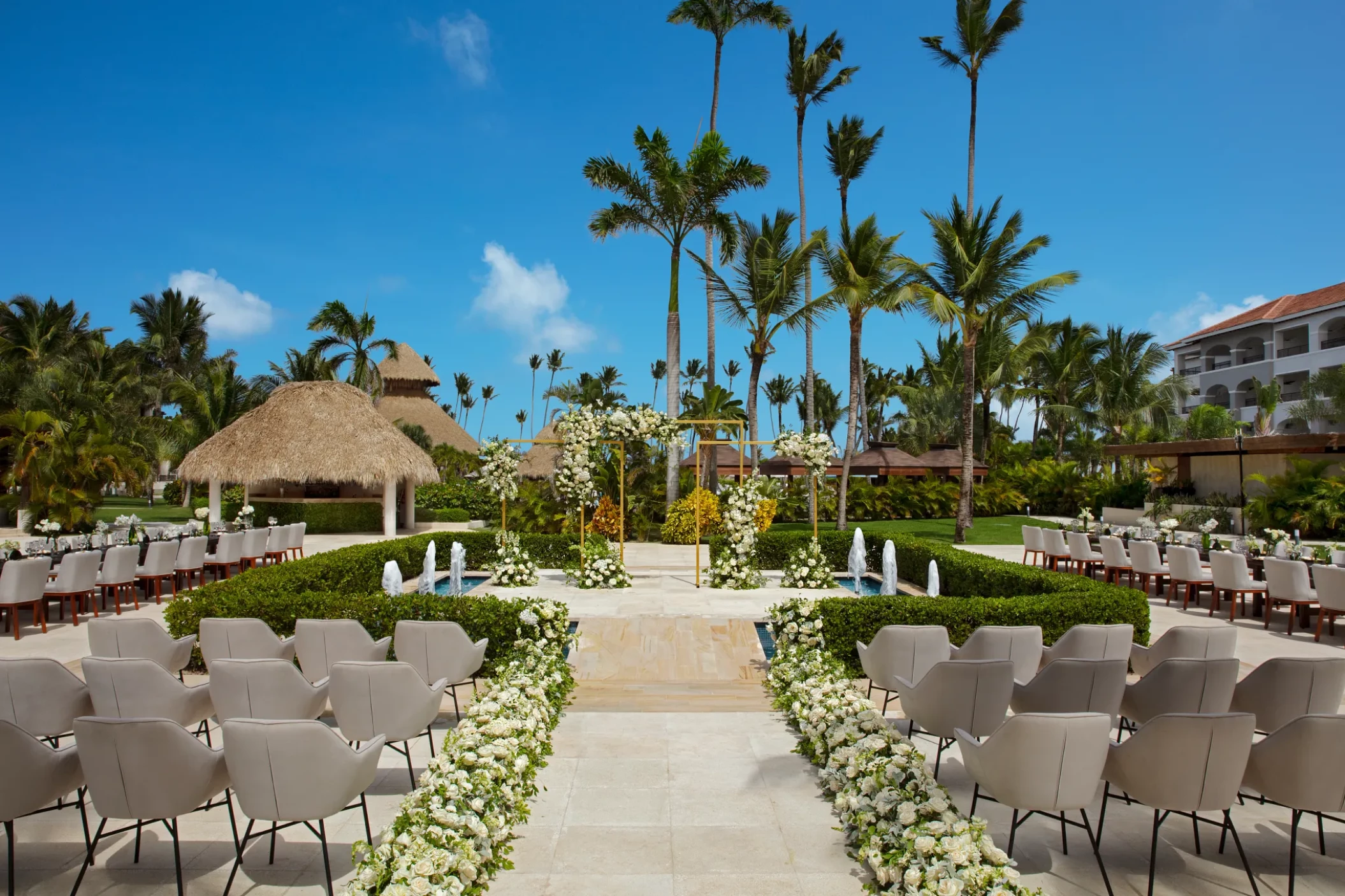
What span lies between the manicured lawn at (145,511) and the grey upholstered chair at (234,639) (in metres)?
23.1

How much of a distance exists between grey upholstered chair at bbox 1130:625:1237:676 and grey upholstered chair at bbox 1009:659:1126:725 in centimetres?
117

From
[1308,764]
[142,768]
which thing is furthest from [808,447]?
[142,768]

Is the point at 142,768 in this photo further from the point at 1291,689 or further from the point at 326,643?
the point at 1291,689

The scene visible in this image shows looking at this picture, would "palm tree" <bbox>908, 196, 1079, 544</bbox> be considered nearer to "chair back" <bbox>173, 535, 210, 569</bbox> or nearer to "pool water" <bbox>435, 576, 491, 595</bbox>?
"pool water" <bbox>435, 576, 491, 595</bbox>

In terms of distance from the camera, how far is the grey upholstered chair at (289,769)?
10.4 ft

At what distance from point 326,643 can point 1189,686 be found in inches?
202

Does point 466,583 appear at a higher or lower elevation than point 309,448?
lower

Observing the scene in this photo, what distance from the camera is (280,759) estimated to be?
319 centimetres

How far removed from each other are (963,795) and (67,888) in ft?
13.9

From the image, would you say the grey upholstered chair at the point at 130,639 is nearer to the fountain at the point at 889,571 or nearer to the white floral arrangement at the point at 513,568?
the white floral arrangement at the point at 513,568

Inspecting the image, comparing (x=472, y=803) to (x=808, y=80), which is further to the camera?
(x=808, y=80)

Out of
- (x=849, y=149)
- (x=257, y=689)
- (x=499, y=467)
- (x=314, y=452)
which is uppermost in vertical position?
(x=849, y=149)

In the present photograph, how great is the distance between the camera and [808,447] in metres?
12.3

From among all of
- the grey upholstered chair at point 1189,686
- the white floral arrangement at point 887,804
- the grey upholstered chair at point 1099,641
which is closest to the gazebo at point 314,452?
the white floral arrangement at point 887,804
